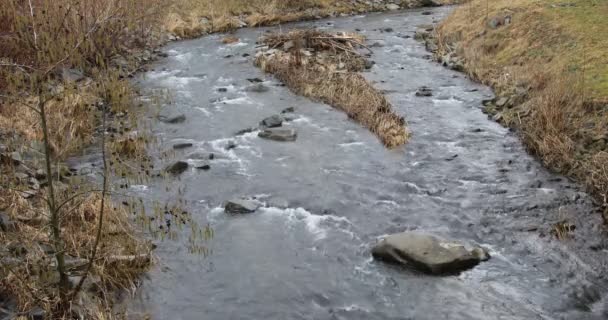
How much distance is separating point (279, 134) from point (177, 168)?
306 centimetres

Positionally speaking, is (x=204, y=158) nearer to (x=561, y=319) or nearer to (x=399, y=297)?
(x=399, y=297)

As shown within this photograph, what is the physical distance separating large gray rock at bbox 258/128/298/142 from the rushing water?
244 millimetres

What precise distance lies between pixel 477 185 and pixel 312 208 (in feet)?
11.2

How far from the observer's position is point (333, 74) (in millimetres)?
18125

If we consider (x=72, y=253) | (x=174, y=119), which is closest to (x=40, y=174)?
(x=72, y=253)

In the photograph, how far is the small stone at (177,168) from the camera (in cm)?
1201

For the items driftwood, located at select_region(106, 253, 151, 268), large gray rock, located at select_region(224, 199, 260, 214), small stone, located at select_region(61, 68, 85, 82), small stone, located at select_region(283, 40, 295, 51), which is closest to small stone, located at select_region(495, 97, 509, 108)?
large gray rock, located at select_region(224, 199, 260, 214)

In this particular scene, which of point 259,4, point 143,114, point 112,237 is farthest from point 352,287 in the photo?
point 259,4

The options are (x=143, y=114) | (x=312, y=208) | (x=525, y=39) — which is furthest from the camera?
(x=525, y=39)

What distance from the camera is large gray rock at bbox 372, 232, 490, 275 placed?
335 inches

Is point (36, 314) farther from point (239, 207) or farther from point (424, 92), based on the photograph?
point (424, 92)

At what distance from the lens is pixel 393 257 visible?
8.73m

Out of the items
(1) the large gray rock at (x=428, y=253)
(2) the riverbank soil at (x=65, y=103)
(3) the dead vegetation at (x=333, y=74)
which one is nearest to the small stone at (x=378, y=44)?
(3) the dead vegetation at (x=333, y=74)

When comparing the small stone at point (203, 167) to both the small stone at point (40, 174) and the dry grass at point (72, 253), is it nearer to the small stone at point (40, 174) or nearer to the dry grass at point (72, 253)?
the dry grass at point (72, 253)
